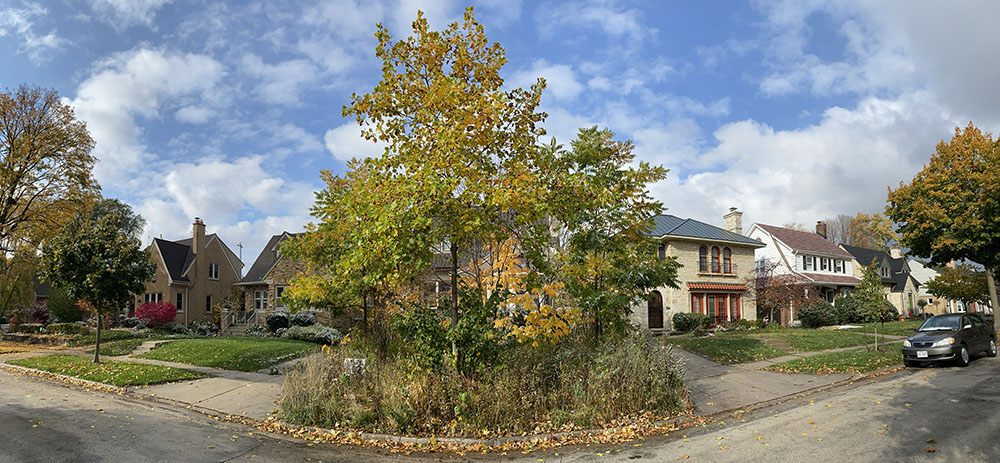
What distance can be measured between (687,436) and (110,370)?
1532cm

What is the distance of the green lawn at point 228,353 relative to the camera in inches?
623

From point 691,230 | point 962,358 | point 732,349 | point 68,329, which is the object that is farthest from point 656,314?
point 68,329

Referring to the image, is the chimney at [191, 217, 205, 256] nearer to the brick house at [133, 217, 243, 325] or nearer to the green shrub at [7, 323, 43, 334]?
the brick house at [133, 217, 243, 325]

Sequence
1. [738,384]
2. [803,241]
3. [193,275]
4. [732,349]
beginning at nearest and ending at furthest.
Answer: [738,384]
[732,349]
[803,241]
[193,275]

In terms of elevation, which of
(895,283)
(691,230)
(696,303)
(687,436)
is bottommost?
(687,436)

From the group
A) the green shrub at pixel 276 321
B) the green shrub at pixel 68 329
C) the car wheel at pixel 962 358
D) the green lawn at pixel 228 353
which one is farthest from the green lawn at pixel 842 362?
the green shrub at pixel 68 329

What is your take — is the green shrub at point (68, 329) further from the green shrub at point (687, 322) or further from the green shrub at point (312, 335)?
the green shrub at point (687, 322)

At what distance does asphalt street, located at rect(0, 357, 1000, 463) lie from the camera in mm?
7203

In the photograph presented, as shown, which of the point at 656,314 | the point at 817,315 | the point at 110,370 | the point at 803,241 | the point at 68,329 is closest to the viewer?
the point at 110,370

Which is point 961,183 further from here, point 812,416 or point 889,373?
point 812,416

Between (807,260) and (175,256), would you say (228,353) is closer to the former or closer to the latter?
(175,256)

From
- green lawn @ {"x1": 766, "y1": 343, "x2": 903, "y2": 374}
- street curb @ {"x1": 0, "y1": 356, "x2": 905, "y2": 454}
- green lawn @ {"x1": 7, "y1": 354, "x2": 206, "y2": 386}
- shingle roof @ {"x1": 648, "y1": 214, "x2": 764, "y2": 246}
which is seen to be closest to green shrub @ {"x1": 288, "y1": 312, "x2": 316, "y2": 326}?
green lawn @ {"x1": 7, "y1": 354, "x2": 206, "y2": 386}

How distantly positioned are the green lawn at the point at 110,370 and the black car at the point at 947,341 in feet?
62.8

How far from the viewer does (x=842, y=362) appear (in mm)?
15523
